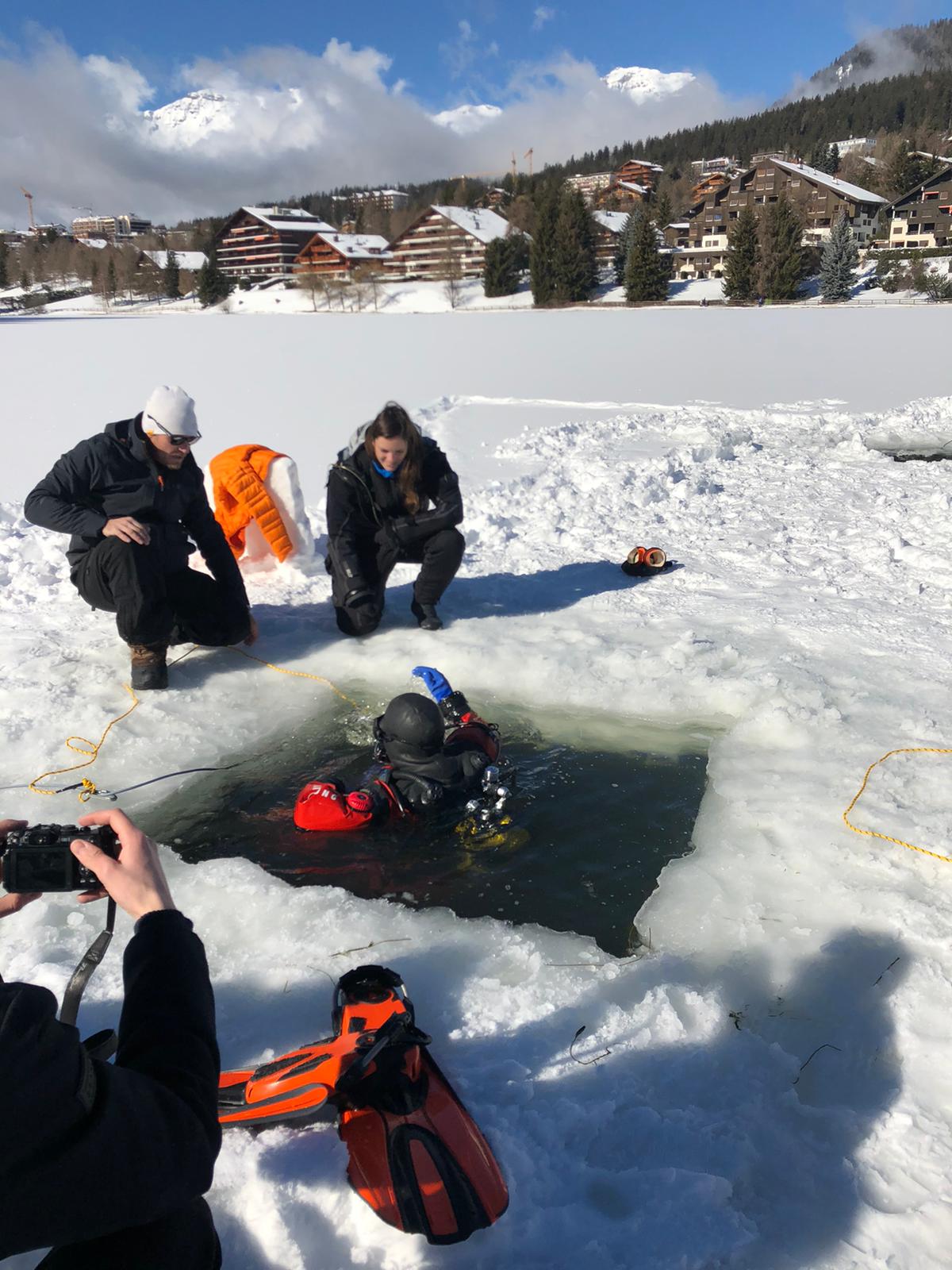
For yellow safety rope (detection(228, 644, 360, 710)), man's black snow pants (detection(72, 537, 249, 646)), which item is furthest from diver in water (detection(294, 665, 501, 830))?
man's black snow pants (detection(72, 537, 249, 646))

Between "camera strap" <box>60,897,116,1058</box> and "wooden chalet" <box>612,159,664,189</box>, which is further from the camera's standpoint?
"wooden chalet" <box>612,159,664,189</box>

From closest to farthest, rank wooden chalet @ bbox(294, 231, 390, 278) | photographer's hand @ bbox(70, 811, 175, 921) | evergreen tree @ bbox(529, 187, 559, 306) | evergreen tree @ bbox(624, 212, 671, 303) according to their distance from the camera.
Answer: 1. photographer's hand @ bbox(70, 811, 175, 921)
2. evergreen tree @ bbox(624, 212, 671, 303)
3. evergreen tree @ bbox(529, 187, 559, 306)
4. wooden chalet @ bbox(294, 231, 390, 278)

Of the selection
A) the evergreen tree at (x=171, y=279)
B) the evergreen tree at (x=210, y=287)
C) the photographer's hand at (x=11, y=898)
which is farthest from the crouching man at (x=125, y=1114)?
the evergreen tree at (x=171, y=279)

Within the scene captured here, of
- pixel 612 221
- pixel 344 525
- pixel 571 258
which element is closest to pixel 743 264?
pixel 571 258

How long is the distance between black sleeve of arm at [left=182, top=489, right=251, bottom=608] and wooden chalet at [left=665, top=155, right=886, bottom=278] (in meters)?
57.6

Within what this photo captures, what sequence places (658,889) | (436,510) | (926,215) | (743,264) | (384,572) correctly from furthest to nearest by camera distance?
(926,215)
(743,264)
(384,572)
(436,510)
(658,889)

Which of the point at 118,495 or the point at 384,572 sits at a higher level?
the point at 118,495

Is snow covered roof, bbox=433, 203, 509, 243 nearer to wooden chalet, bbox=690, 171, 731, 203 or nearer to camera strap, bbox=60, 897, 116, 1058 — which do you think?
wooden chalet, bbox=690, 171, 731, 203

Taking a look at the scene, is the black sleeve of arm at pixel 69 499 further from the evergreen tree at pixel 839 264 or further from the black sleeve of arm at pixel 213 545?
the evergreen tree at pixel 839 264

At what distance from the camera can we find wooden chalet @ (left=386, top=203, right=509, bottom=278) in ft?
200

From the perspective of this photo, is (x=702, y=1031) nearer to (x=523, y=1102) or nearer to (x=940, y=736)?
(x=523, y=1102)

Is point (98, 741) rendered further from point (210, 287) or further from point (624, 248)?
point (210, 287)

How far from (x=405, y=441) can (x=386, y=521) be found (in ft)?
1.70

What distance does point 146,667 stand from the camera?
408 cm
